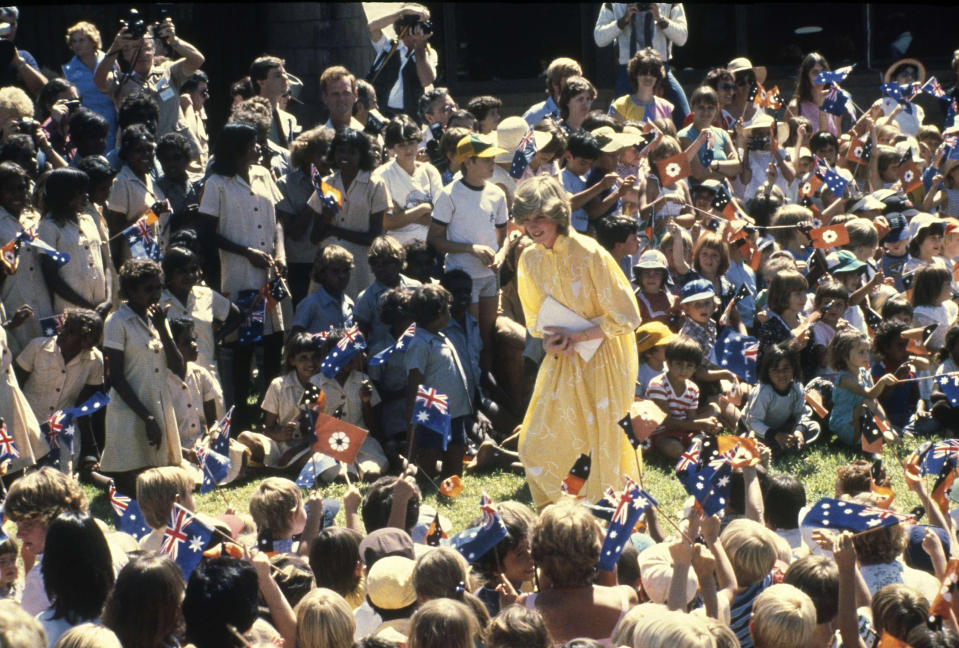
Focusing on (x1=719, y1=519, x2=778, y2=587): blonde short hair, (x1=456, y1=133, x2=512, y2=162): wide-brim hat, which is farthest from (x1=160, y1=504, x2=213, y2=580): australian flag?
(x1=456, y1=133, x2=512, y2=162): wide-brim hat

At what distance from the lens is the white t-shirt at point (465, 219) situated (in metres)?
9.45

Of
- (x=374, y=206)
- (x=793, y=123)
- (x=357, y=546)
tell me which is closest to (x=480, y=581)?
(x=357, y=546)

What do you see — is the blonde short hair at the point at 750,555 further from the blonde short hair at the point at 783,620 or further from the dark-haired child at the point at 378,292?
the dark-haired child at the point at 378,292

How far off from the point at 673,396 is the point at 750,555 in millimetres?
3640

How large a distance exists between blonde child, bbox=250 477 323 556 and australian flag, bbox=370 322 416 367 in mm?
2403

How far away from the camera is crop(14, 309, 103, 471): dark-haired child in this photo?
8.22m

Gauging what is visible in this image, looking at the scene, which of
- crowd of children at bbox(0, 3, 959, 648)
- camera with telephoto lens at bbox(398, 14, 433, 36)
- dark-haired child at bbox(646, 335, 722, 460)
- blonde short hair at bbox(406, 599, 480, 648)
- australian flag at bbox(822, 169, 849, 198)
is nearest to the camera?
blonde short hair at bbox(406, 599, 480, 648)

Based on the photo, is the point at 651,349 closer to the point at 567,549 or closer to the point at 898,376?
the point at 898,376

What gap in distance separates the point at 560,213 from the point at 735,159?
14.7 feet

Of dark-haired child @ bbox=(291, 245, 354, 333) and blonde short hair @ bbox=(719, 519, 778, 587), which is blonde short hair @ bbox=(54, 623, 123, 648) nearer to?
blonde short hair @ bbox=(719, 519, 778, 587)

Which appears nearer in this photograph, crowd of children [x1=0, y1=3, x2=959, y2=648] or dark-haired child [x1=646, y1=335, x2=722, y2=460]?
crowd of children [x1=0, y1=3, x2=959, y2=648]

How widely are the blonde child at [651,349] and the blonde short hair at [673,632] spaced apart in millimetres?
4819

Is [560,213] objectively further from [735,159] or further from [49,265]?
[735,159]

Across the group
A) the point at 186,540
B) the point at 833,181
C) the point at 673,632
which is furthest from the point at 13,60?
the point at 673,632
